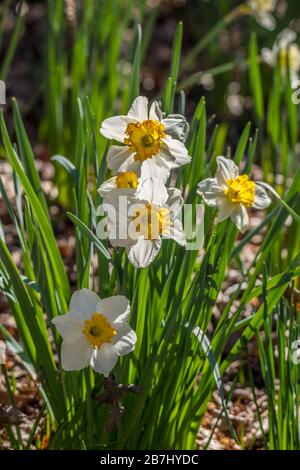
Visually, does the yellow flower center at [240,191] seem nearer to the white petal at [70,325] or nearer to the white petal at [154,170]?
the white petal at [154,170]

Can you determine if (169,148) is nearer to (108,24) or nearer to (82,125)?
(82,125)

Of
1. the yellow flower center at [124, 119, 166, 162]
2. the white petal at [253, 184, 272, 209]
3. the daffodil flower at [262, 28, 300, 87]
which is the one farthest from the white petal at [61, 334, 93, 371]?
the daffodil flower at [262, 28, 300, 87]

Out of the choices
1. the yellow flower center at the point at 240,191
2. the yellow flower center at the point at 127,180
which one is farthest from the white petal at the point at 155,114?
the yellow flower center at the point at 240,191

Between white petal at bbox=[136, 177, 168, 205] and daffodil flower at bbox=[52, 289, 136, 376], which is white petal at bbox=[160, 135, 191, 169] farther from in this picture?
daffodil flower at bbox=[52, 289, 136, 376]

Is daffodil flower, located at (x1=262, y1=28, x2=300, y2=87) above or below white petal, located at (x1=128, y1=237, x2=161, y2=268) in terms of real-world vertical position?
above

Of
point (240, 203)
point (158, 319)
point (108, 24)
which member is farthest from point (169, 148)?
point (108, 24)

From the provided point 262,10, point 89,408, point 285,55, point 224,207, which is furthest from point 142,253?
point 262,10

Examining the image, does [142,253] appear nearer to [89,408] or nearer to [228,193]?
[228,193]
